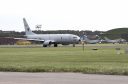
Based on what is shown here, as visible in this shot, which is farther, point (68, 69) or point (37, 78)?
point (68, 69)

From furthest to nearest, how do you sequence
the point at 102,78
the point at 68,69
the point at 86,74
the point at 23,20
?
the point at 23,20 < the point at 68,69 < the point at 86,74 < the point at 102,78

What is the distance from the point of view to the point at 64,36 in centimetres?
10419

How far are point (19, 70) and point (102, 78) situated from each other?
6411mm

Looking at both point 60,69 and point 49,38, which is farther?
point 49,38

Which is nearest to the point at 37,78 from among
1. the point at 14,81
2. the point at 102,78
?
the point at 14,81

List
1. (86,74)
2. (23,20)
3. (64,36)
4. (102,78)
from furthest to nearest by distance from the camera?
(23,20), (64,36), (86,74), (102,78)

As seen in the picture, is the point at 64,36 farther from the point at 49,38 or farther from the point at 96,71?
the point at 96,71

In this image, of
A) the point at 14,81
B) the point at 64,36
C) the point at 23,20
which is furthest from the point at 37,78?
the point at 23,20

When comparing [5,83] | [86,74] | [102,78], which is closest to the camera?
[5,83]

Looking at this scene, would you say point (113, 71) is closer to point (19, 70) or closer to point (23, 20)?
point (19, 70)

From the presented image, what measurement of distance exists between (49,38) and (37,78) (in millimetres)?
→ 86944

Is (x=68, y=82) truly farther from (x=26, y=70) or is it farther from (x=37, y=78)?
(x=26, y=70)

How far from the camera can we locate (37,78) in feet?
65.4

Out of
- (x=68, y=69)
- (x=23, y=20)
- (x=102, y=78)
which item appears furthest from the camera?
(x=23, y=20)
